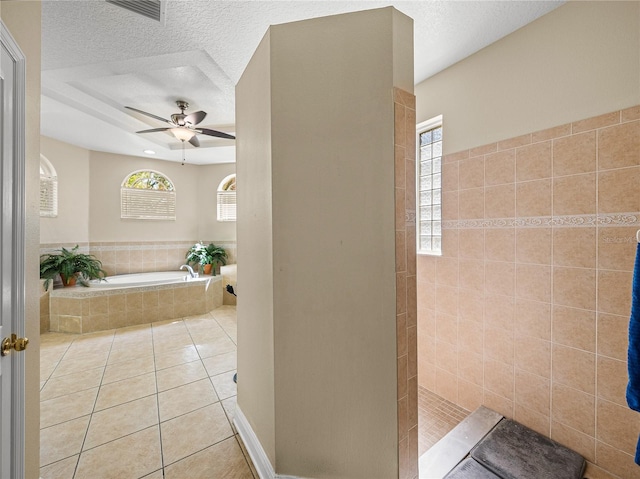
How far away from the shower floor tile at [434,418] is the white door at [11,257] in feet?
6.61

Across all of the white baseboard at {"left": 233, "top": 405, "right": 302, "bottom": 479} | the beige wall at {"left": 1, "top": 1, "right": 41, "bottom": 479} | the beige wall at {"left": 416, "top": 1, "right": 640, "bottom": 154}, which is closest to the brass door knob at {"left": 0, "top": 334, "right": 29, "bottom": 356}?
the beige wall at {"left": 1, "top": 1, "right": 41, "bottom": 479}

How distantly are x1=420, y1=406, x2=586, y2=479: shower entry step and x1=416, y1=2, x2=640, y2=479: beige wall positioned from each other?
0.34 feet

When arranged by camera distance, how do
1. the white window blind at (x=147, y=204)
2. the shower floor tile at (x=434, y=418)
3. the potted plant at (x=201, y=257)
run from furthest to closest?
the potted plant at (x=201, y=257) → the white window blind at (x=147, y=204) → the shower floor tile at (x=434, y=418)

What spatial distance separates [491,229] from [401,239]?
43.5 inches

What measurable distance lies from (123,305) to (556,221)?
478 cm

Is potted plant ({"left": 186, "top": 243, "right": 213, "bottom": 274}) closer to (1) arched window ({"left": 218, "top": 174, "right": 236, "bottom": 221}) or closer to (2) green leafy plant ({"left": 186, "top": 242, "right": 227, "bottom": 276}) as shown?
(2) green leafy plant ({"left": 186, "top": 242, "right": 227, "bottom": 276})

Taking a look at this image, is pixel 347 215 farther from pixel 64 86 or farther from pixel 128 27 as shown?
pixel 64 86

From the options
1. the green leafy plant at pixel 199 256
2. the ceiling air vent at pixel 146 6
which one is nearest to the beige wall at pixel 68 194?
the green leafy plant at pixel 199 256

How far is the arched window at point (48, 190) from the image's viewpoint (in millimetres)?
→ 3893

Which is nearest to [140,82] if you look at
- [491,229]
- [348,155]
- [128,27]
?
[128,27]

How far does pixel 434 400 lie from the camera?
2.26 m

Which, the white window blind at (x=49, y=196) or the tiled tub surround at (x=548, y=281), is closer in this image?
the tiled tub surround at (x=548, y=281)

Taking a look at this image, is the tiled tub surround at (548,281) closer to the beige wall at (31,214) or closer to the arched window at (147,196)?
the beige wall at (31,214)

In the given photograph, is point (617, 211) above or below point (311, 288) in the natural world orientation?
above
